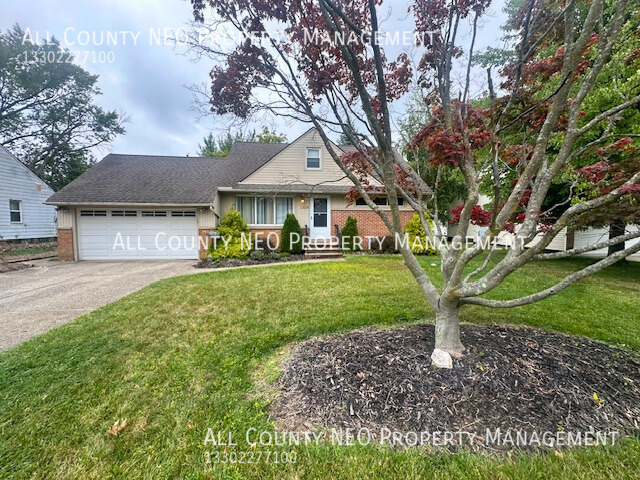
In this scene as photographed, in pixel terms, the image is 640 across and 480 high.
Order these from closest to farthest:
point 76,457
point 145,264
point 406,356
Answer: point 76,457 < point 406,356 < point 145,264

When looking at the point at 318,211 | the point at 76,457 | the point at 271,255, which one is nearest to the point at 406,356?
the point at 76,457

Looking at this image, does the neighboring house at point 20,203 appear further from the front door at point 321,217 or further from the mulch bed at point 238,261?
the front door at point 321,217

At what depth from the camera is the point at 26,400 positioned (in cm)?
246

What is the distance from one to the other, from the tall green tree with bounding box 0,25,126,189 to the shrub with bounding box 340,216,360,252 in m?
23.1

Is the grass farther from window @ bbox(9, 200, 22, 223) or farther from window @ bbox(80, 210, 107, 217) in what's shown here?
window @ bbox(9, 200, 22, 223)

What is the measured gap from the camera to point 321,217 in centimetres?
1252

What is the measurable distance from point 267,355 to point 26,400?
219cm

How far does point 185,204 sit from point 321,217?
226 inches

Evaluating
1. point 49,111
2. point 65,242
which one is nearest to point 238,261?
point 65,242

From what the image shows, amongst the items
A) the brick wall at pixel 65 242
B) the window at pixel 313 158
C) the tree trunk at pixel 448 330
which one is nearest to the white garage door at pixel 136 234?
the brick wall at pixel 65 242

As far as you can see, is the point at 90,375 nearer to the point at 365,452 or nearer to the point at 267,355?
the point at 267,355

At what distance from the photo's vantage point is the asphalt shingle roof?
10.8 metres

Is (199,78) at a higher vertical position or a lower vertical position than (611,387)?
higher

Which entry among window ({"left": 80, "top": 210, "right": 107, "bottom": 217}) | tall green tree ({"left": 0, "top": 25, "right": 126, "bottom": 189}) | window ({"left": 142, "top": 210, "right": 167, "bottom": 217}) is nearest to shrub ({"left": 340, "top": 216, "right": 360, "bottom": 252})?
window ({"left": 142, "top": 210, "right": 167, "bottom": 217})
